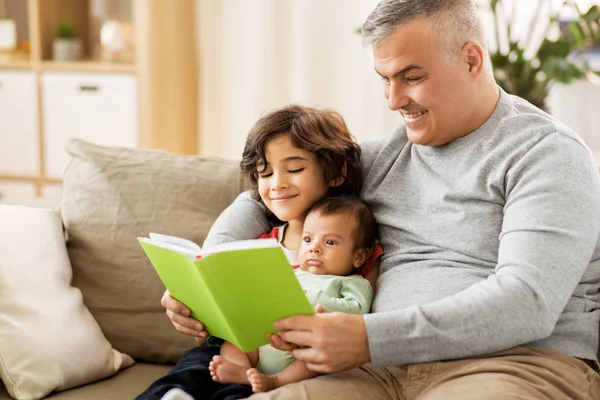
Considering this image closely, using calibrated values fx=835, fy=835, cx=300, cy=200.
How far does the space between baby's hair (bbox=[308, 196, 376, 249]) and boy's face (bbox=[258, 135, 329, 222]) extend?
37 mm

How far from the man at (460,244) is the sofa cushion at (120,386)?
262 millimetres

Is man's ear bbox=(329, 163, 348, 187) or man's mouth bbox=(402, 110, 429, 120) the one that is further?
man's ear bbox=(329, 163, 348, 187)

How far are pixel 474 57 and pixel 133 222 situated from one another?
0.90 metres

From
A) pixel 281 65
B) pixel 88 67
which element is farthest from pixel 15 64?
pixel 281 65

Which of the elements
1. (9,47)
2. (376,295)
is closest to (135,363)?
(376,295)

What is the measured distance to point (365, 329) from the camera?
1424 millimetres

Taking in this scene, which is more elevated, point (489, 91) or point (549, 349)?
point (489, 91)

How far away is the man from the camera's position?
1416mm

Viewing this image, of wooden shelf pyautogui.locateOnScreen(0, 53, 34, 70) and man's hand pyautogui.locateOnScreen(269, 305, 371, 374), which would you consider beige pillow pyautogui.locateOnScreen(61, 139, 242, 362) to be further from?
wooden shelf pyautogui.locateOnScreen(0, 53, 34, 70)

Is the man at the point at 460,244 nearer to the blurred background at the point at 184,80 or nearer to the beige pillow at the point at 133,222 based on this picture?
the beige pillow at the point at 133,222

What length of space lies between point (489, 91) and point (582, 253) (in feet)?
1.37

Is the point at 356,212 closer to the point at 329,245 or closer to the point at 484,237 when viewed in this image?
the point at 329,245

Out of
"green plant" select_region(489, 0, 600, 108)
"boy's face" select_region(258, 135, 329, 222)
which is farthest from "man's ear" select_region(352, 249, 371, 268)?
"green plant" select_region(489, 0, 600, 108)

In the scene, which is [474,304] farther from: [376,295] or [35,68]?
[35,68]
